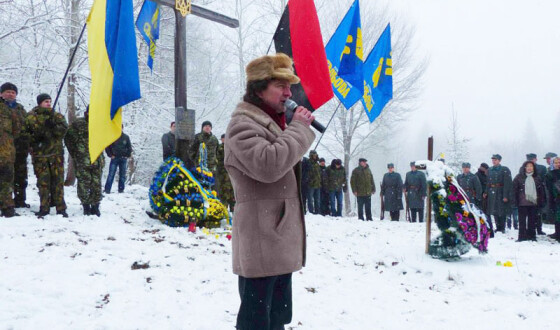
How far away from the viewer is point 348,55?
27.4ft

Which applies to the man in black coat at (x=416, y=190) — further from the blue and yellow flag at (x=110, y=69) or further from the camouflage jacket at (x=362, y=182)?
the blue and yellow flag at (x=110, y=69)

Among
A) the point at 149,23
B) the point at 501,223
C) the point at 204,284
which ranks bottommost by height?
the point at 501,223

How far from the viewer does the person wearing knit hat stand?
2102 millimetres

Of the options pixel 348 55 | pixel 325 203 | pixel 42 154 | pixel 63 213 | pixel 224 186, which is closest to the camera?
pixel 42 154

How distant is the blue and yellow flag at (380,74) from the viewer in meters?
9.56

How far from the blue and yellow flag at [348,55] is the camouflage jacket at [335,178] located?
5706mm

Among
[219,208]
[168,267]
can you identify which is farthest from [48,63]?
[168,267]

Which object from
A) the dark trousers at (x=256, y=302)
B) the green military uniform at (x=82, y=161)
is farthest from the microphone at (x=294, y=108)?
the green military uniform at (x=82, y=161)

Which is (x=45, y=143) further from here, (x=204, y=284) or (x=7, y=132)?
(x=204, y=284)

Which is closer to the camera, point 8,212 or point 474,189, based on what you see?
point 8,212

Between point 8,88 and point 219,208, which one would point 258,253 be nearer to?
point 219,208

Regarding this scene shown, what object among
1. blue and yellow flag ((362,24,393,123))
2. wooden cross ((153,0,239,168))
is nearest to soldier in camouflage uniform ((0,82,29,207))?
wooden cross ((153,0,239,168))

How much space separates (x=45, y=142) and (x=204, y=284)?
13.4ft

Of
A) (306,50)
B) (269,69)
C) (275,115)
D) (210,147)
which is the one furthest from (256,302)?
(210,147)
